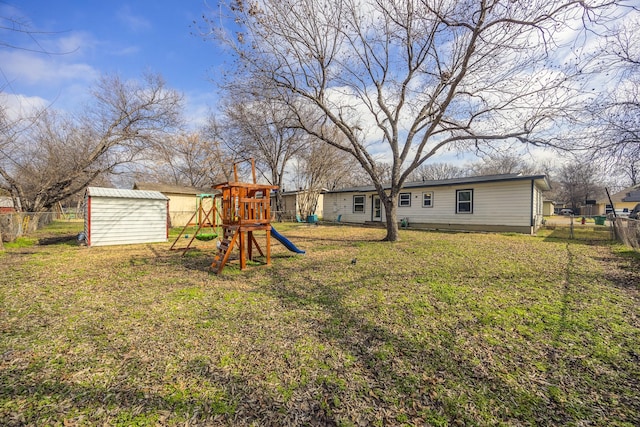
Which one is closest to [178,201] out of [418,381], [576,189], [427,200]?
[427,200]

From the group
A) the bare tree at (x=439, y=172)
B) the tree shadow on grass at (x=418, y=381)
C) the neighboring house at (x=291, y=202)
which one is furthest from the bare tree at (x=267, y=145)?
the bare tree at (x=439, y=172)

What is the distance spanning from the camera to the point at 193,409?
2.03 m

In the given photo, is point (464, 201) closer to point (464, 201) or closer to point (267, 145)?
point (464, 201)

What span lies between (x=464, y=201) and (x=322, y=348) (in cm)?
1413

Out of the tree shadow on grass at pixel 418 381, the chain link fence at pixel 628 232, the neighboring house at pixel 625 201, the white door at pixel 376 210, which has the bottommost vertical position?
the tree shadow on grass at pixel 418 381

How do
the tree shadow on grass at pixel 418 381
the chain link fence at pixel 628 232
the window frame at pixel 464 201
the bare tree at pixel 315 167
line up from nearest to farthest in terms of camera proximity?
the tree shadow on grass at pixel 418 381 < the chain link fence at pixel 628 232 < the window frame at pixel 464 201 < the bare tree at pixel 315 167

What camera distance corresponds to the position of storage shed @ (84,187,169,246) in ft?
32.3

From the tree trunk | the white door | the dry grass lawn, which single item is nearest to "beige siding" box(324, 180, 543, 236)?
the white door

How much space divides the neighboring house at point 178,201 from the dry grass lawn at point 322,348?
570 inches

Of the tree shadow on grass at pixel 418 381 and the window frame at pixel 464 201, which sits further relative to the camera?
the window frame at pixel 464 201

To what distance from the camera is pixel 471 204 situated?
14320 mm

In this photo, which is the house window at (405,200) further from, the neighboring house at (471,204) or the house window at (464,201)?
the house window at (464,201)

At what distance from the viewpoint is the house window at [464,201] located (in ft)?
47.1

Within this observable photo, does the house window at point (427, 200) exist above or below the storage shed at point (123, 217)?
above
